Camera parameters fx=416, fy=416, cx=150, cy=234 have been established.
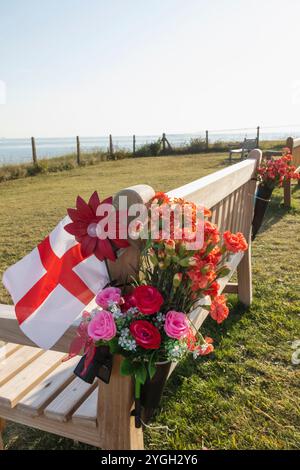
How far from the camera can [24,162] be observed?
15.7 metres

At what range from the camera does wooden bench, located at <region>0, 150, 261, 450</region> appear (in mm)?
1354

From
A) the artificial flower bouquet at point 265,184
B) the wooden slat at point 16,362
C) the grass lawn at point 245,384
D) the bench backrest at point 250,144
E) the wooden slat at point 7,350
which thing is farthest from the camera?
the bench backrest at point 250,144

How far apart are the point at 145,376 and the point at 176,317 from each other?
20cm

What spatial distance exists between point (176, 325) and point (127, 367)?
0.19 metres

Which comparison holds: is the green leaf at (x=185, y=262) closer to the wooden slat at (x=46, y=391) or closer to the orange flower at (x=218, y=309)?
the orange flower at (x=218, y=309)

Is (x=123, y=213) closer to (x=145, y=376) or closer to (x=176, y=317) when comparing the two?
(x=176, y=317)

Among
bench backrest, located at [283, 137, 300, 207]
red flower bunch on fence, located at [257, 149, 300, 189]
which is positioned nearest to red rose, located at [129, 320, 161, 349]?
red flower bunch on fence, located at [257, 149, 300, 189]

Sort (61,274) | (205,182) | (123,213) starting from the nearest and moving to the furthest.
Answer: (123,213) < (61,274) < (205,182)

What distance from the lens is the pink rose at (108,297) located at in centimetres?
120

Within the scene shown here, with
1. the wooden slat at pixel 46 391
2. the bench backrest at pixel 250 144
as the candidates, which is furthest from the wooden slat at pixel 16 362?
the bench backrest at pixel 250 144

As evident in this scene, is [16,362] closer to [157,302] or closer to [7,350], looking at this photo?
[7,350]

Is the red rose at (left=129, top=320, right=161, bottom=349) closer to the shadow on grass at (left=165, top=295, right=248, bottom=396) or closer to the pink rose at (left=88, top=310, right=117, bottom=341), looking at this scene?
the pink rose at (left=88, top=310, right=117, bottom=341)

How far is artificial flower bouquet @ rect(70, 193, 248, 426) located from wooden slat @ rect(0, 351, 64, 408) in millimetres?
543
